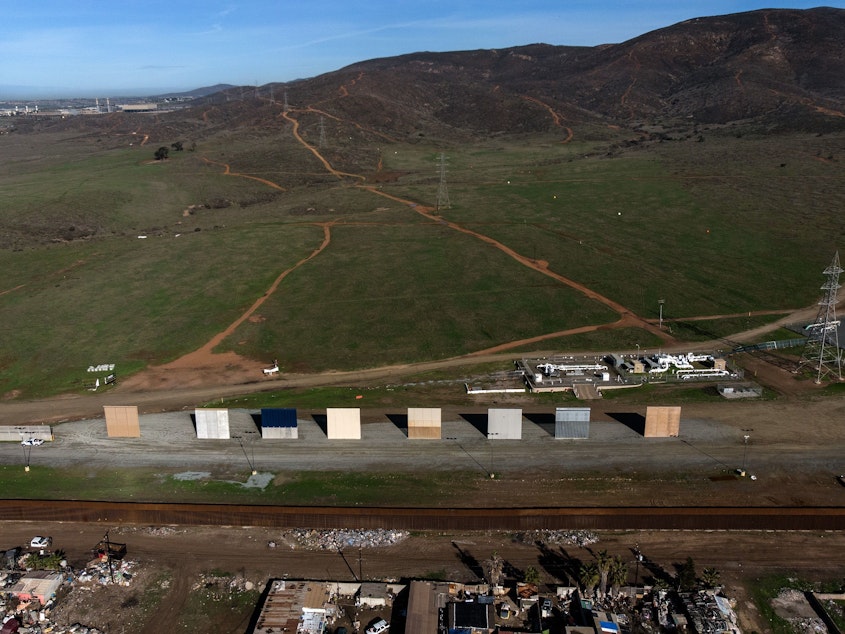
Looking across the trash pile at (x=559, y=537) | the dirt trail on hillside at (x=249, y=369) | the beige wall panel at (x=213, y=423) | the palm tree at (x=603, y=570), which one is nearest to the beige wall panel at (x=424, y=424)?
the trash pile at (x=559, y=537)

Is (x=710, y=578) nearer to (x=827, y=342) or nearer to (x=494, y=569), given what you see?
(x=494, y=569)

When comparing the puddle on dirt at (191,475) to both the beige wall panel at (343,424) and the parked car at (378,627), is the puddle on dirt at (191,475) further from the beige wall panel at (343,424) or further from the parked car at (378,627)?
the parked car at (378,627)

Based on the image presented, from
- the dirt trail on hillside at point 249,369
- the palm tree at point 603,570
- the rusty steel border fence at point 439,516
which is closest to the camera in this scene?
the palm tree at point 603,570

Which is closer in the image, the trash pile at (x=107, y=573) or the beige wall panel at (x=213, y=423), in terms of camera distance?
the trash pile at (x=107, y=573)

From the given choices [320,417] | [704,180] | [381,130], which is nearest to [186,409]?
[320,417]

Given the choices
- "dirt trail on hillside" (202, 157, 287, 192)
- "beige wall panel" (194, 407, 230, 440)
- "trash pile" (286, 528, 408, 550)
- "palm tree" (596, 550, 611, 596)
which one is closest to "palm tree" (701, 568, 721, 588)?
"palm tree" (596, 550, 611, 596)

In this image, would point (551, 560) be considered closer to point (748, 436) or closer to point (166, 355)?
point (748, 436)

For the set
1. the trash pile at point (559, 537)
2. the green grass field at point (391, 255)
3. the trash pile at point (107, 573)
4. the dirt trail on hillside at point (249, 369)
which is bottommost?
the trash pile at point (107, 573)
